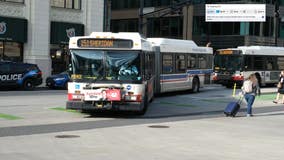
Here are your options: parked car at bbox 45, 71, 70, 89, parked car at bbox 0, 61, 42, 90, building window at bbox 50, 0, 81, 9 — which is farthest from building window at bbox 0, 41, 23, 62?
parked car at bbox 0, 61, 42, 90

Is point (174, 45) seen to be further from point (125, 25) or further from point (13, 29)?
point (125, 25)

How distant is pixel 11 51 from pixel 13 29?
5.48 ft

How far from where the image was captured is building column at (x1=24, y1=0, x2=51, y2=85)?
38062 millimetres

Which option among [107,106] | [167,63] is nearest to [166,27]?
[167,63]

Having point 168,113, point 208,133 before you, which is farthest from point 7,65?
point 208,133

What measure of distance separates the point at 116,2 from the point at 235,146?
213 feet

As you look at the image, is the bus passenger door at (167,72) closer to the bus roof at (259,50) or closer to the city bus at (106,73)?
the city bus at (106,73)

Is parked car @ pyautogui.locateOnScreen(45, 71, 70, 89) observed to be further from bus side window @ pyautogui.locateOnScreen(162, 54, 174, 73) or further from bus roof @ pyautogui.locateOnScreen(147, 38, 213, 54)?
bus side window @ pyautogui.locateOnScreen(162, 54, 174, 73)

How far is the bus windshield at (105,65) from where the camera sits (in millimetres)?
16500

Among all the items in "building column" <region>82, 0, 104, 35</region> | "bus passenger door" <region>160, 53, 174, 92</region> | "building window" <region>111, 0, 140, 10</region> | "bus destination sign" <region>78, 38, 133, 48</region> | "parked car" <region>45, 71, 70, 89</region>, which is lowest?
"parked car" <region>45, 71, 70, 89</region>

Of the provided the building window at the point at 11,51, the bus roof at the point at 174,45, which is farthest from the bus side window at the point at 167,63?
the building window at the point at 11,51

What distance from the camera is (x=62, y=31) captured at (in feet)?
133

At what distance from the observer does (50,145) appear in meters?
10.9

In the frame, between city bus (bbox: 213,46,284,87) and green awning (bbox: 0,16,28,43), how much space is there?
14.2 m
